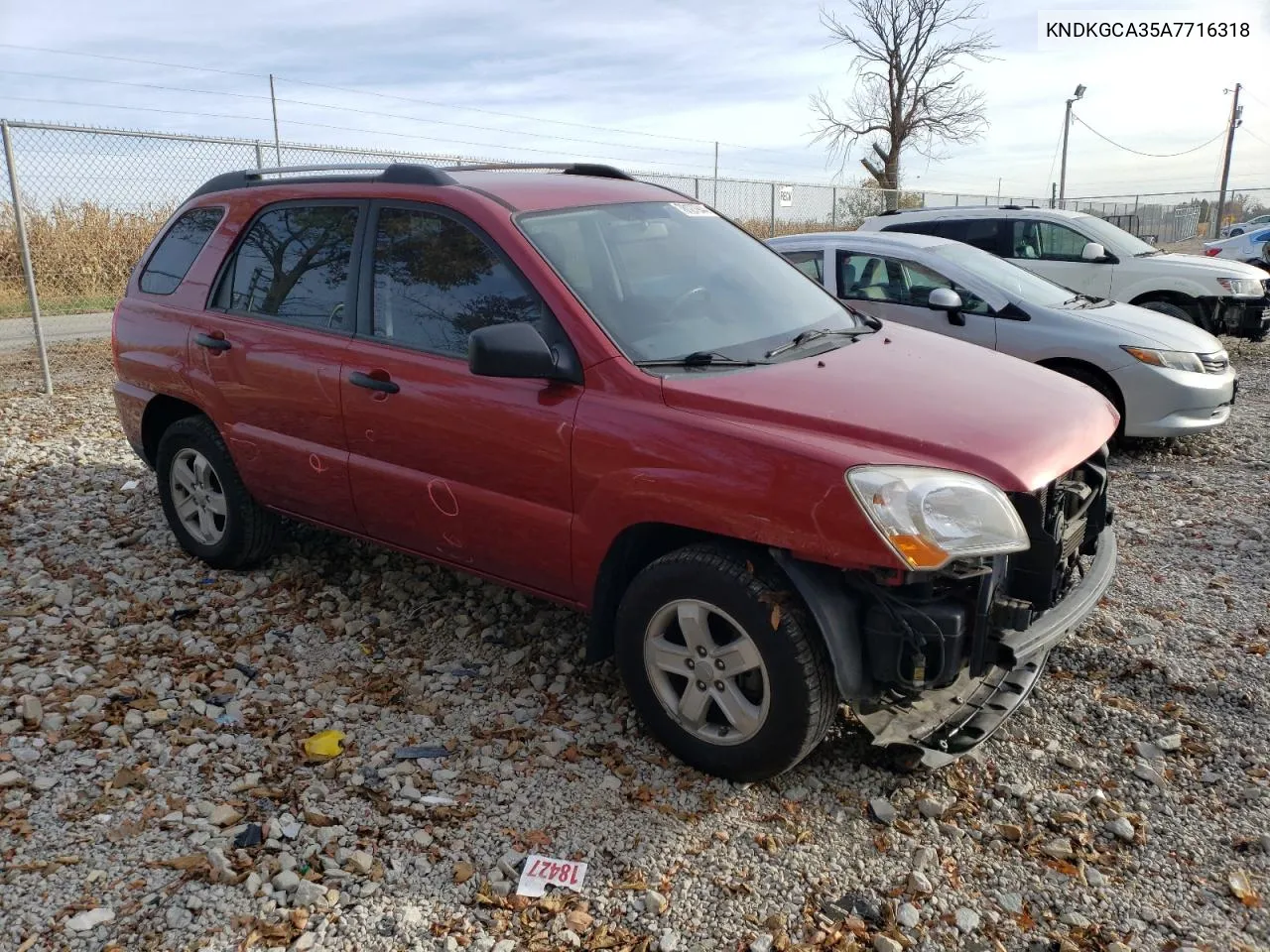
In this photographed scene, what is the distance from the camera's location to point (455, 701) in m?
3.80

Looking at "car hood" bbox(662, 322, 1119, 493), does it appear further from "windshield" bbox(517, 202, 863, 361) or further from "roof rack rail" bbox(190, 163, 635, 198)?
"roof rack rail" bbox(190, 163, 635, 198)

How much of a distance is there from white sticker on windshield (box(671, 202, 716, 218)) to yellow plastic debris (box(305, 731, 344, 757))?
8.36ft

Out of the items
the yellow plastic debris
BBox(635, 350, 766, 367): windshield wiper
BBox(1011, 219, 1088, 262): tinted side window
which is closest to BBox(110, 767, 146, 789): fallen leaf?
the yellow plastic debris

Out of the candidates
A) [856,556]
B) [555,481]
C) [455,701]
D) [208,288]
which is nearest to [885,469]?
[856,556]

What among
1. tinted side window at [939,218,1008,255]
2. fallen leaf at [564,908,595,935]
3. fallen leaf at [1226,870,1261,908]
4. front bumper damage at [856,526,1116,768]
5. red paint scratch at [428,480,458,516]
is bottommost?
fallen leaf at [564,908,595,935]

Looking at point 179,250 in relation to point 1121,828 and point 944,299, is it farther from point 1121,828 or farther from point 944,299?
point 1121,828

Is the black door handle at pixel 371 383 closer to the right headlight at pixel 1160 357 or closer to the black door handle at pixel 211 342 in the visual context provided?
the black door handle at pixel 211 342

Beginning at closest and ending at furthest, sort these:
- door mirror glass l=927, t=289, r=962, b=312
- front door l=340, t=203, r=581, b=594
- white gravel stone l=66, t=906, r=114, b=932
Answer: white gravel stone l=66, t=906, r=114, b=932
front door l=340, t=203, r=581, b=594
door mirror glass l=927, t=289, r=962, b=312

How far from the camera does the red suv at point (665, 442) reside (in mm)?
2850

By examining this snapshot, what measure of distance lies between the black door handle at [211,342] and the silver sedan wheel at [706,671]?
99.7 inches

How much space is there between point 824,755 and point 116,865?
2247 millimetres

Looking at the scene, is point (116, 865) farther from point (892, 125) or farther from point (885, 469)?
point (892, 125)

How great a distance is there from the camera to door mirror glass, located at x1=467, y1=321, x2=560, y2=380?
10.4 feet

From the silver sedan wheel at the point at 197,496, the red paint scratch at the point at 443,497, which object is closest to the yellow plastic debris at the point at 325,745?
the red paint scratch at the point at 443,497
